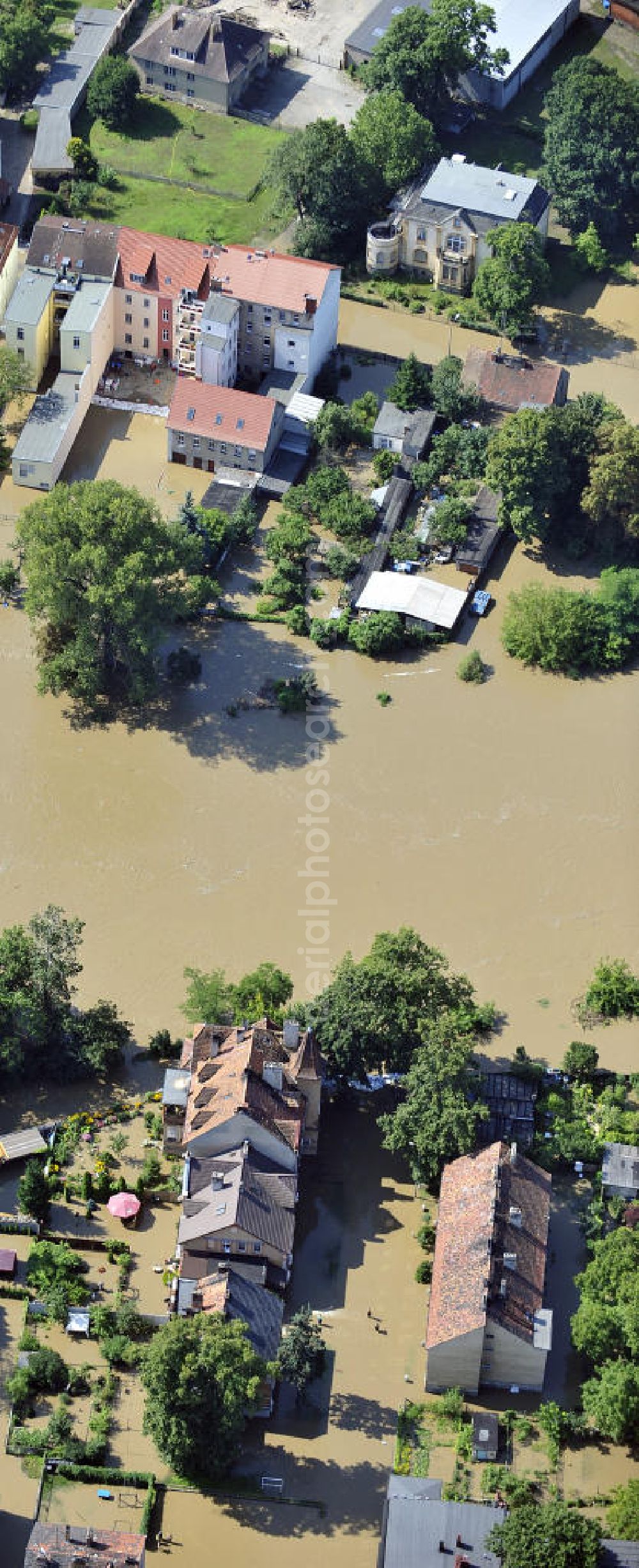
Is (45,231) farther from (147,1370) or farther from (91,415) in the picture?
(147,1370)

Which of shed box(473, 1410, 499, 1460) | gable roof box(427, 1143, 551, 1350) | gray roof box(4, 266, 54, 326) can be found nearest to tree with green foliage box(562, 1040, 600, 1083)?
gable roof box(427, 1143, 551, 1350)

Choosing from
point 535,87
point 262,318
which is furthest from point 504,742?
point 535,87

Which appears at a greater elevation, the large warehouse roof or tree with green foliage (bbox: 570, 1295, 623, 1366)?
the large warehouse roof

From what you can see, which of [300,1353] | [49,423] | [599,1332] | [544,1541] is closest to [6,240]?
[49,423]

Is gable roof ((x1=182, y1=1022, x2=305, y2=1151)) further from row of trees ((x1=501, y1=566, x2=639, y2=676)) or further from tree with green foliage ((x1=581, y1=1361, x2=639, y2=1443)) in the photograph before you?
row of trees ((x1=501, y1=566, x2=639, y2=676))

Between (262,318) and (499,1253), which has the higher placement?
(262,318)

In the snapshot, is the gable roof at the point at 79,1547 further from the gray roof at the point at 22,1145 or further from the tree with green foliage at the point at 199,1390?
the gray roof at the point at 22,1145
